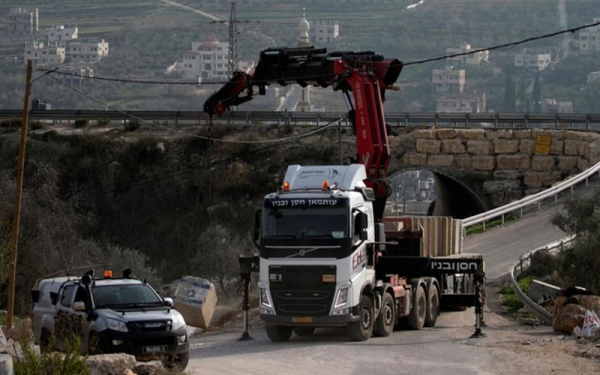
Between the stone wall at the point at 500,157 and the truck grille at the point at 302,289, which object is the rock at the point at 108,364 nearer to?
the truck grille at the point at 302,289

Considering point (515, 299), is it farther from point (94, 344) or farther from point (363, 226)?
point (94, 344)

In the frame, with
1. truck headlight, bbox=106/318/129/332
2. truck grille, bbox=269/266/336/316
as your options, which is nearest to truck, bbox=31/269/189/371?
truck headlight, bbox=106/318/129/332

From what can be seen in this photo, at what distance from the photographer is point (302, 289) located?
2603 cm

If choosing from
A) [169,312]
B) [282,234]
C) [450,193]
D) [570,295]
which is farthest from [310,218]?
[450,193]

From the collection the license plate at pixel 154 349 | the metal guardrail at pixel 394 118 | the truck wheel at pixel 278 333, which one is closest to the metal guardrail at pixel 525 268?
the truck wheel at pixel 278 333

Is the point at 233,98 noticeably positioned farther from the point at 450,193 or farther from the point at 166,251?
the point at 450,193

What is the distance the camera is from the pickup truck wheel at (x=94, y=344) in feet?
70.6

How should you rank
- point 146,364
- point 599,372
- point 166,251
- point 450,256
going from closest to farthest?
Result: point 146,364 < point 599,372 < point 450,256 < point 166,251

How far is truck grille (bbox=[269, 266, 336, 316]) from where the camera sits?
25875mm

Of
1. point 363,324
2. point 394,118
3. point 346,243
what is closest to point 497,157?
point 394,118

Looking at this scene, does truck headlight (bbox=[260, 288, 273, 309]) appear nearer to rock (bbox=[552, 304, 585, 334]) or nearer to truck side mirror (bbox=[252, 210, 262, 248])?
truck side mirror (bbox=[252, 210, 262, 248])

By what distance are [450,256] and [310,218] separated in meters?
5.69

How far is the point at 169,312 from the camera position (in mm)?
22547

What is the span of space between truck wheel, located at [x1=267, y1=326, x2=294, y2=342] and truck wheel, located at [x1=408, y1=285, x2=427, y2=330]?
10.1 ft
